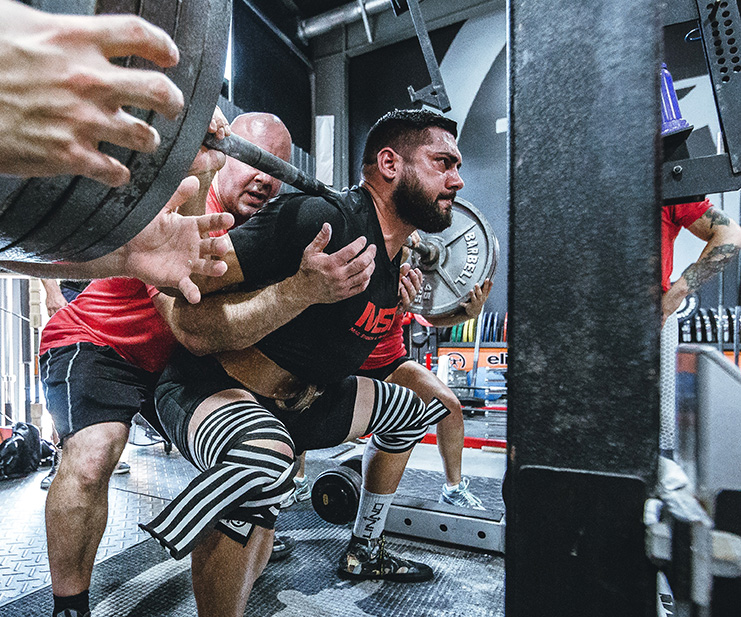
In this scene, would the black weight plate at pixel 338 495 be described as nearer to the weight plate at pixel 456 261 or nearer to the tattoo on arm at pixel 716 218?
the weight plate at pixel 456 261

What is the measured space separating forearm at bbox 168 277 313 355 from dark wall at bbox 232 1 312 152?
178 inches

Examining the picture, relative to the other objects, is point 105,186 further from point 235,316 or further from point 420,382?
point 420,382

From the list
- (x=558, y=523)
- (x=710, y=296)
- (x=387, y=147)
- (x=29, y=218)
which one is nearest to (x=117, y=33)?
(x=29, y=218)

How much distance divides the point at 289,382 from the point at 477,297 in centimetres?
114

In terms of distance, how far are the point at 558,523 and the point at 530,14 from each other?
59 cm

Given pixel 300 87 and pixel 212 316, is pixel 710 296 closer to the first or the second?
pixel 212 316

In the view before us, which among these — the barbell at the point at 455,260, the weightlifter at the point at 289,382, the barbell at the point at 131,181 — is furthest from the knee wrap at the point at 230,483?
the barbell at the point at 455,260

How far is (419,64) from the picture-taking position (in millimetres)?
5594

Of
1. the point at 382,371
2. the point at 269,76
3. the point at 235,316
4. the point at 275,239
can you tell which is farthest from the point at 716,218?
the point at 269,76

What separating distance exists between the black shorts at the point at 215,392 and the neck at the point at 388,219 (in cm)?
46

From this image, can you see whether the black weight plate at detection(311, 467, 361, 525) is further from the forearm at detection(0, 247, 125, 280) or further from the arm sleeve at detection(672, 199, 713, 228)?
the arm sleeve at detection(672, 199, 713, 228)

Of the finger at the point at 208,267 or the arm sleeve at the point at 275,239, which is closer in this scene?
the finger at the point at 208,267

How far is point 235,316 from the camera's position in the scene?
3.48ft

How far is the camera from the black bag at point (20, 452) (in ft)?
7.32
